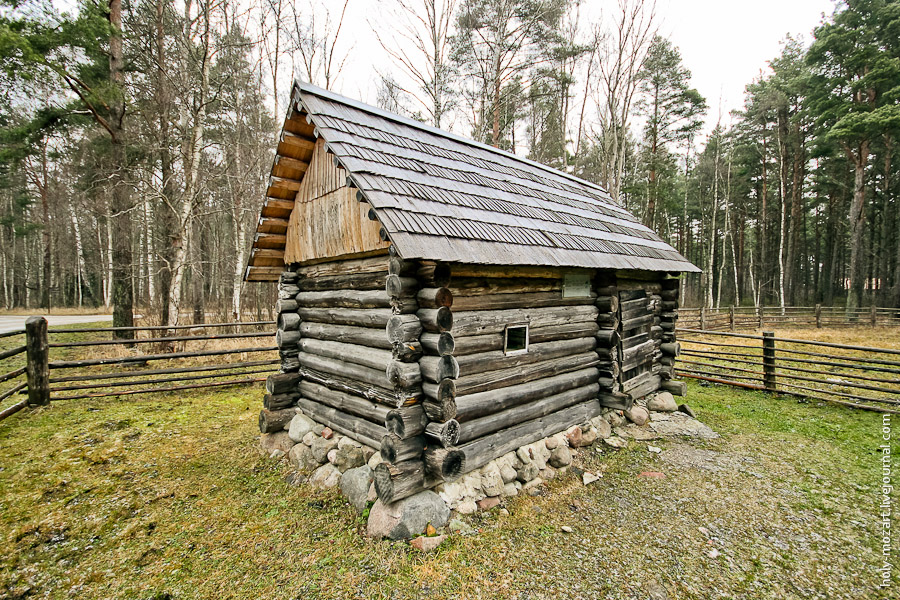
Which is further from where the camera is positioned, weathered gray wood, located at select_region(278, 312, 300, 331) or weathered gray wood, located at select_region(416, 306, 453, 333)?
weathered gray wood, located at select_region(278, 312, 300, 331)

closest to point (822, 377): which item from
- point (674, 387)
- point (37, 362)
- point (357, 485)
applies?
point (674, 387)

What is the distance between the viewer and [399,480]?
12.6 ft

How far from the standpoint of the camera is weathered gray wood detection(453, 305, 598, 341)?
14.2 ft

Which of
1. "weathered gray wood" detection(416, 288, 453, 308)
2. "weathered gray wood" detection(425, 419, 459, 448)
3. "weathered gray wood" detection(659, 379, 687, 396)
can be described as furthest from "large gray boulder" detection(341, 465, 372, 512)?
"weathered gray wood" detection(659, 379, 687, 396)

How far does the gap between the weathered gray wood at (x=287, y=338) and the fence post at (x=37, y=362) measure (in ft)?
15.0

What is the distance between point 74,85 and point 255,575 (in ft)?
45.0

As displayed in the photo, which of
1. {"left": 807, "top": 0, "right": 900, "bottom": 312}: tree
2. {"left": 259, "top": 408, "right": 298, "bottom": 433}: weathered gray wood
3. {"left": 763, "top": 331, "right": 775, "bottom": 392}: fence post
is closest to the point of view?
{"left": 259, "top": 408, "right": 298, "bottom": 433}: weathered gray wood

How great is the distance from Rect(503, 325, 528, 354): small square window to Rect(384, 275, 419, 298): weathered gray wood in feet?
5.36

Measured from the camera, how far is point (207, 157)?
51.4ft

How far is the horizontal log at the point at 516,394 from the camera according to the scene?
4.32 metres

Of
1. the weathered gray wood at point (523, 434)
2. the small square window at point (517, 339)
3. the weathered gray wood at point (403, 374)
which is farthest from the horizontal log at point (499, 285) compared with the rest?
the weathered gray wood at point (523, 434)

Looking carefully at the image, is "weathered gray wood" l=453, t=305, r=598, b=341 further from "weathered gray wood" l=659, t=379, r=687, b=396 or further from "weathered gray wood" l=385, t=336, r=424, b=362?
"weathered gray wood" l=659, t=379, r=687, b=396

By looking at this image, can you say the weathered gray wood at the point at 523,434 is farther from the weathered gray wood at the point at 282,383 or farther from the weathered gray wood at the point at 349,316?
the weathered gray wood at the point at 282,383

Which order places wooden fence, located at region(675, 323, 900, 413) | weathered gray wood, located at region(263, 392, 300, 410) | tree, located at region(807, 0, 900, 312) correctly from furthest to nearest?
tree, located at region(807, 0, 900, 312) → wooden fence, located at region(675, 323, 900, 413) → weathered gray wood, located at region(263, 392, 300, 410)
